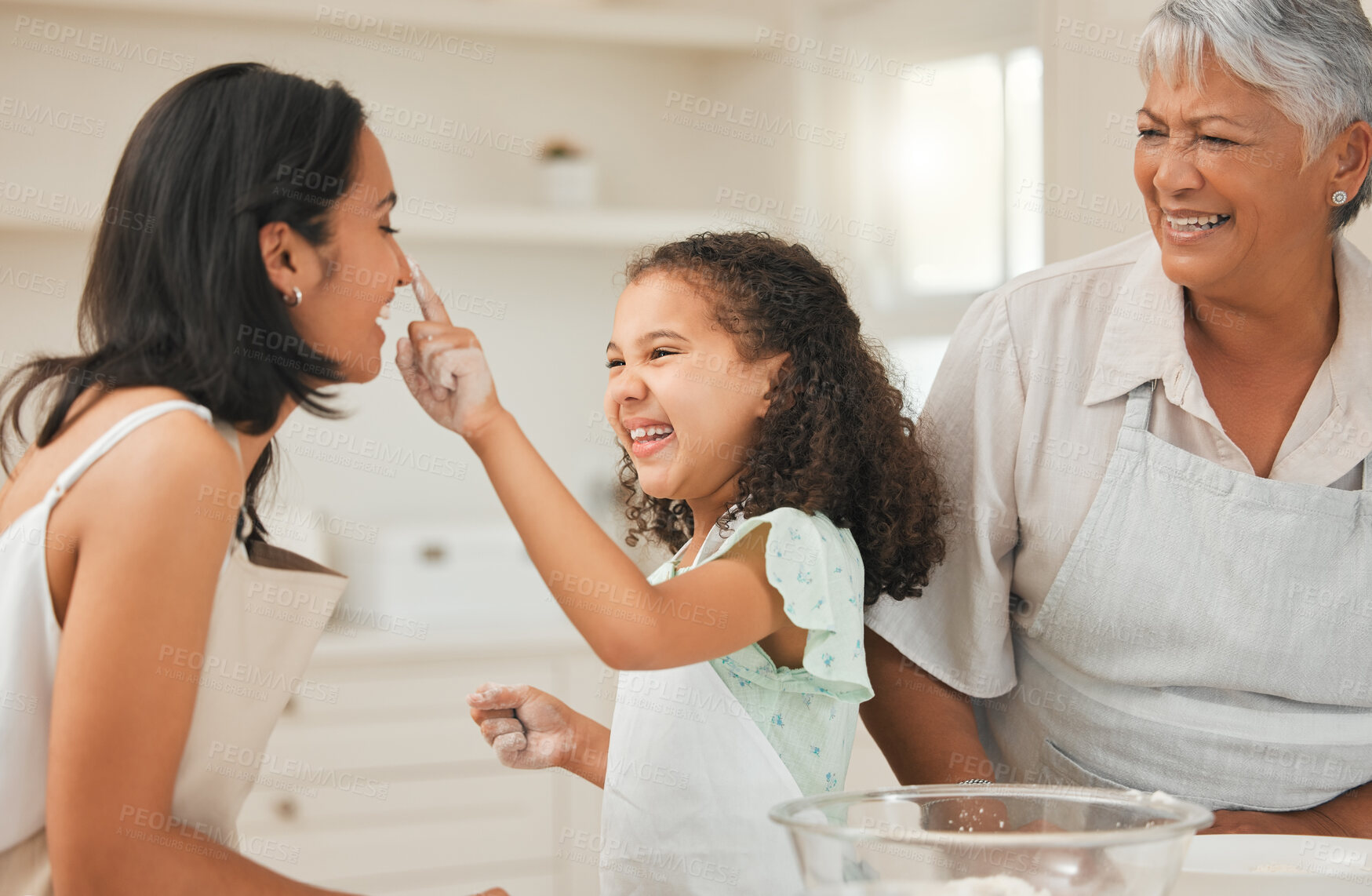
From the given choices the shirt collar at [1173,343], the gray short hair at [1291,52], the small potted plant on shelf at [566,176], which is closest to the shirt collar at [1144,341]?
the shirt collar at [1173,343]

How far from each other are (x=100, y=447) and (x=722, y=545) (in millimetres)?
544

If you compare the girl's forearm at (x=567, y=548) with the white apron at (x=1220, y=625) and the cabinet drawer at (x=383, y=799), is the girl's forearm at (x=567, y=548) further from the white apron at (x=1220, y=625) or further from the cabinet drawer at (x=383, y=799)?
the cabinet drawer at (x=383, y=799)

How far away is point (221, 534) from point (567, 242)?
2.31 meters

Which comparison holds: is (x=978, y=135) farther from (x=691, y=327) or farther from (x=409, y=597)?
(x=691, y=327)

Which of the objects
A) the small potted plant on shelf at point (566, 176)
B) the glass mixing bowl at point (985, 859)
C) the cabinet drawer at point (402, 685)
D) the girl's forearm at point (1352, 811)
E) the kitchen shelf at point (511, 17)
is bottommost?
the cabinet drawer at point (402, 685)

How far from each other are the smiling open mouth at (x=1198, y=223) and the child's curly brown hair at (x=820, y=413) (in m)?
0.34

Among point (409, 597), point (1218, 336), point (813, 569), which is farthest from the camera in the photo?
point (409, 597)

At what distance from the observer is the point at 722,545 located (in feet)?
3.68

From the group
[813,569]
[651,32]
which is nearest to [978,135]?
[651,32]

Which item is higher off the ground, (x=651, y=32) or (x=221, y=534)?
(x=651, y=32)

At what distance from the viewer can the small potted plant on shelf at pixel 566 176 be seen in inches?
124

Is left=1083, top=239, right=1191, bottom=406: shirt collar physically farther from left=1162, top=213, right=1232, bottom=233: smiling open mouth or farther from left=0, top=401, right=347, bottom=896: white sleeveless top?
left=0, top=401, right=347, bottom=896: white sleeveless top

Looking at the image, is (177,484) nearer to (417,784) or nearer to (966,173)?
(417,784)

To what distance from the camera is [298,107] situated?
922 mm
